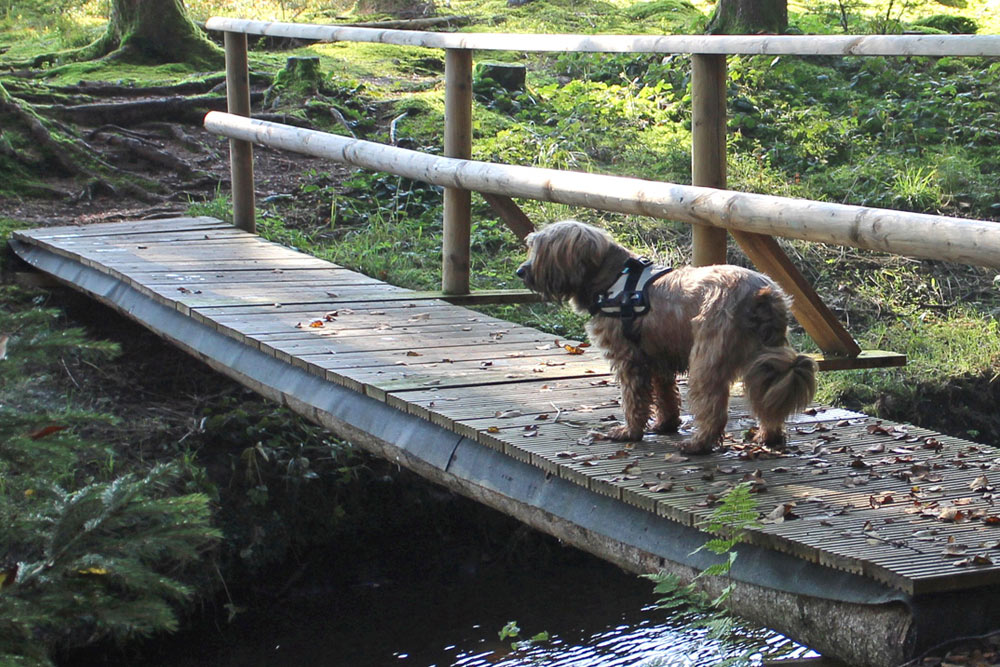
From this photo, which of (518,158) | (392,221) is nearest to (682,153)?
(518,158)

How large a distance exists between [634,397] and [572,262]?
0.63m

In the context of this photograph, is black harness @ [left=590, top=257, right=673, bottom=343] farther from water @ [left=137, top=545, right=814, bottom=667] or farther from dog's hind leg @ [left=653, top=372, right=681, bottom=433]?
water @ [left=137, top=545, right=814, bottom=667]

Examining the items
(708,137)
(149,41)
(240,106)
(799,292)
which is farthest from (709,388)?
(149,41)

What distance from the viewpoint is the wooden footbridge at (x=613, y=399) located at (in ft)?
11.1

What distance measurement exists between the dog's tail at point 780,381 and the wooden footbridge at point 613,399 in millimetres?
251

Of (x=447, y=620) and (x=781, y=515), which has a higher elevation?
(x=781, y=515)

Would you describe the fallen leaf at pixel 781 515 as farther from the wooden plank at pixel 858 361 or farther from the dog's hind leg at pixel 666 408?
the wooden plank at pixel 858 361

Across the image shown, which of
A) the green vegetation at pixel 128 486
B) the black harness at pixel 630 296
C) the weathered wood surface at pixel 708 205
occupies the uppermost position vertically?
the weathered wood surface at pixel 708 205

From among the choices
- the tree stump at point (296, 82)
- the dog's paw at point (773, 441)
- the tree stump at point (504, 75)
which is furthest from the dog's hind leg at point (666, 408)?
the tree stump at point (296, 82)

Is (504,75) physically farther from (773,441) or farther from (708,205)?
(773,441)

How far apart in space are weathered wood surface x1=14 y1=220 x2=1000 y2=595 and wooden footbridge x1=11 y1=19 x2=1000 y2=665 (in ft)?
0.04

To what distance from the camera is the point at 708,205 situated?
5.18m

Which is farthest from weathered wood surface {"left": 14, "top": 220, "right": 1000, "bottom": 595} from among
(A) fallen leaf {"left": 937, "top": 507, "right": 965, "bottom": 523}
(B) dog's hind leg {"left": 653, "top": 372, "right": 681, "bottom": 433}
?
(B) dog's hind leg {"left": 653, "top": 372, "right": 681, "bottom": 433}

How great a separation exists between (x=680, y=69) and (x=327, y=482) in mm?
7404
